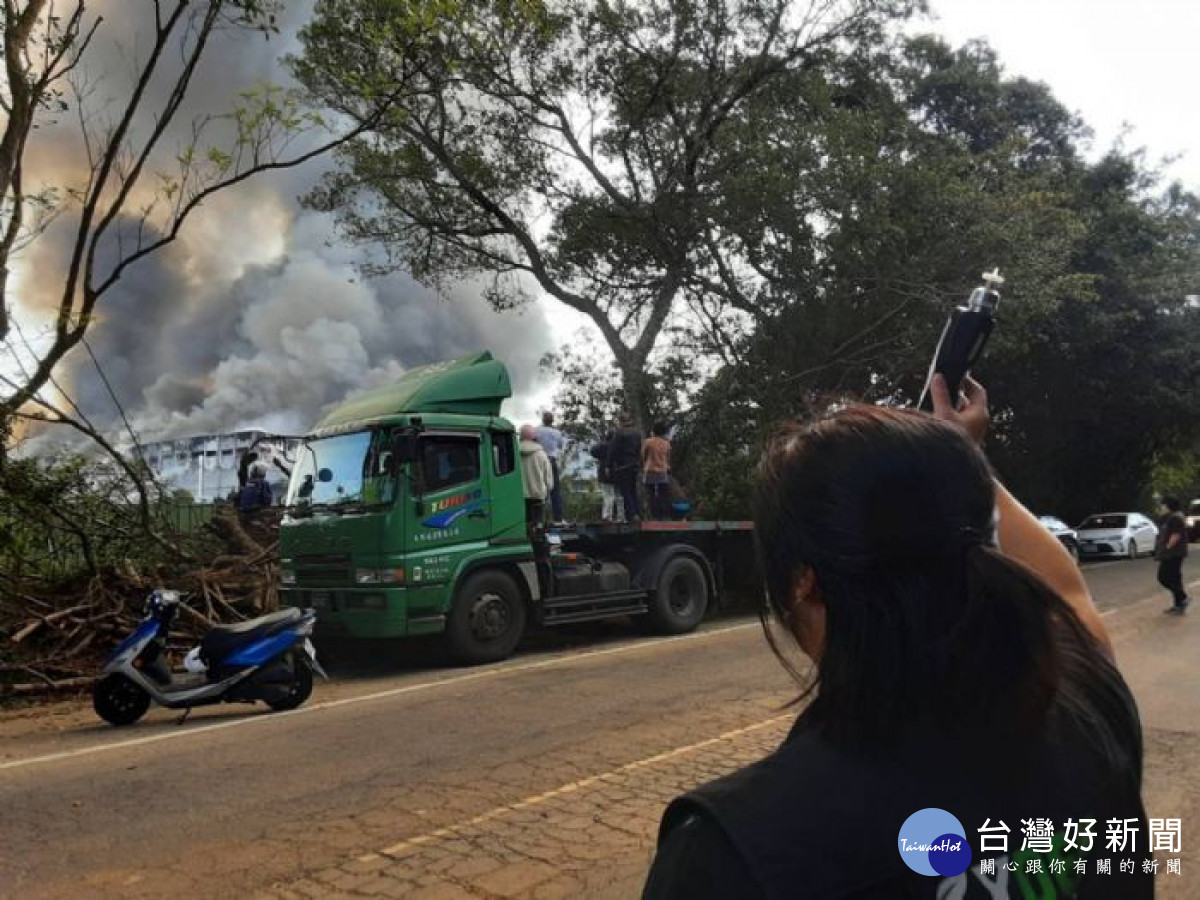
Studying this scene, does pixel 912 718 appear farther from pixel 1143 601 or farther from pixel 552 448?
pixel 1143 601

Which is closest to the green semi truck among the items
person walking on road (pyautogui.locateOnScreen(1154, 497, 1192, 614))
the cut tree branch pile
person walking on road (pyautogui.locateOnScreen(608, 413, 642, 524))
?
the cut tree branch pile

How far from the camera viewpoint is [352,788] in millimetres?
5262

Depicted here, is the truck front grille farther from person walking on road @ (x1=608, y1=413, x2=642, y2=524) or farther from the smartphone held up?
the smartphone held up

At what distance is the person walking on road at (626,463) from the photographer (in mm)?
13492

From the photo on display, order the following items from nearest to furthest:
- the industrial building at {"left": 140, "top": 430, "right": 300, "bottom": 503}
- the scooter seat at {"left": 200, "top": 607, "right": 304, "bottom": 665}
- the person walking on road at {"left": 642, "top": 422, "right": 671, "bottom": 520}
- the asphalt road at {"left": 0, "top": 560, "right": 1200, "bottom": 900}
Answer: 1. the asphalt road at {"left": 0, "top": 560, "right": 1200, "bottom": 900}
2. the scooter seat at {"left": 200, "top": 607, "right": 304, "bottom": 665}
3. the industrial building at {"left": 140, "top": 430, "right": 300, "bottom": 503}
4. the person walking on road at {"left": 642, "top": 422, "right": 671, "bottom": 520}

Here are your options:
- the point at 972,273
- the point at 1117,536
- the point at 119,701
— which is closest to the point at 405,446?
the point at 119,701

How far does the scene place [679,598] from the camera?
40.2 feet

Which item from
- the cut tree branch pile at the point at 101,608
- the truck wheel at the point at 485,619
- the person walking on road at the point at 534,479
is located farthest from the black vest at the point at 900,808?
the person walking on road at the point at 534,479

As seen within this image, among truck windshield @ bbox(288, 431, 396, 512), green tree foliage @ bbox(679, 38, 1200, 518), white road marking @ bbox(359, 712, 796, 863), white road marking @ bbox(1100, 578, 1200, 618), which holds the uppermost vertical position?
green tree foliage @ bbox(679, 38, 1200, 518)

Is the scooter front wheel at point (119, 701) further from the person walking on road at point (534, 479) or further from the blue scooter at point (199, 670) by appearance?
the person walking on road at point (534, 479)

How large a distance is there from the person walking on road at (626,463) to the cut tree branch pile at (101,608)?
4.78m

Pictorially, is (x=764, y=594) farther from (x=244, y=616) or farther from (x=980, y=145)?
(x=980, y=145)

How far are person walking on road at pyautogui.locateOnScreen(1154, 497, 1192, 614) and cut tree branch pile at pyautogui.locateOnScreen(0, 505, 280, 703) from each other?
11.4 meters

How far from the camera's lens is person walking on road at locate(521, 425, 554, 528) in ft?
36.0
